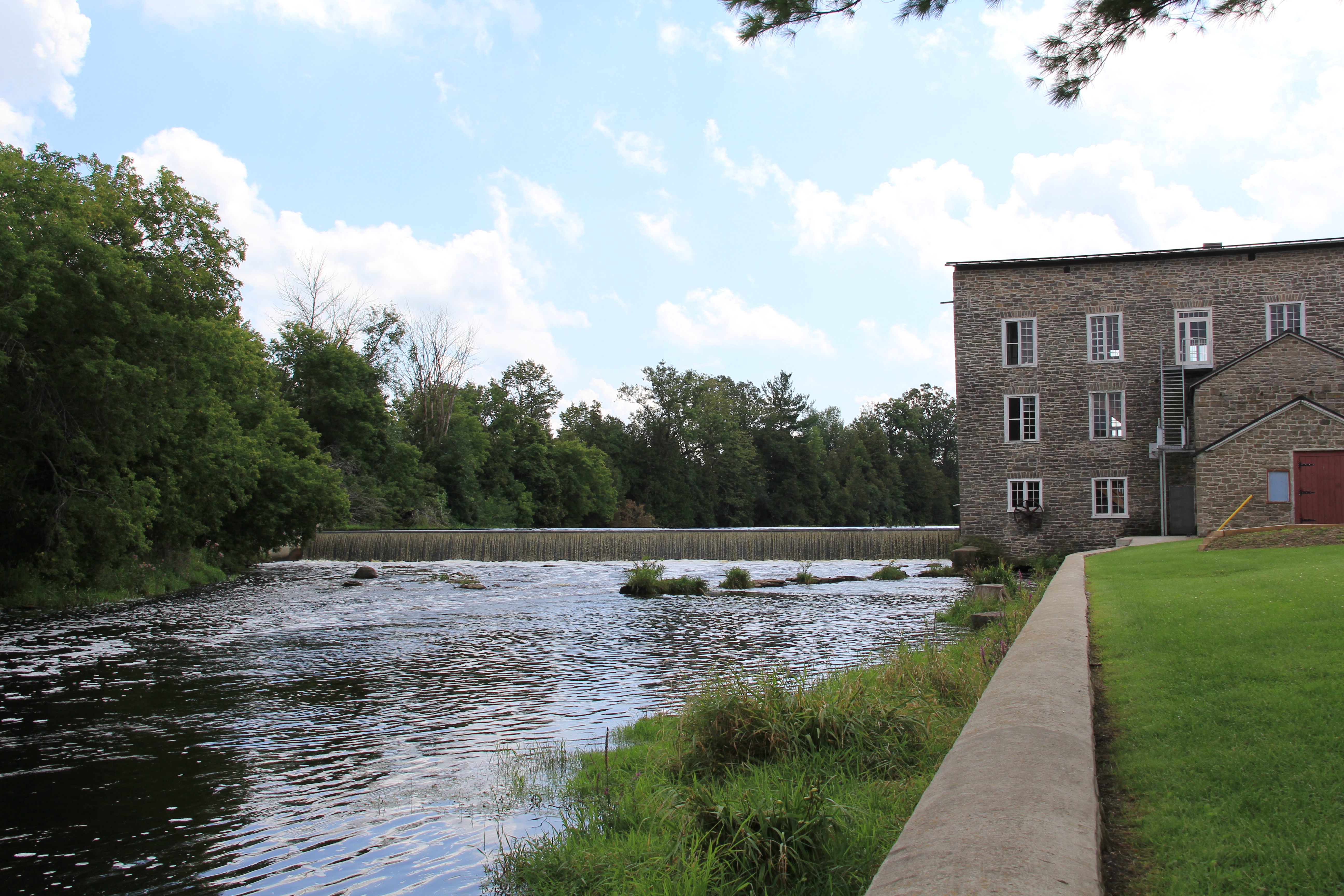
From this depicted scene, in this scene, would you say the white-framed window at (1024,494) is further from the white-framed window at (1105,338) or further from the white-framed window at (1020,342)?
the white-framed window at (1105,338)

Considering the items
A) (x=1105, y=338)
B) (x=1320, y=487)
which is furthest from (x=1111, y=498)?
(x=1320, y=487)

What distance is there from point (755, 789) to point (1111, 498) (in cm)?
2975

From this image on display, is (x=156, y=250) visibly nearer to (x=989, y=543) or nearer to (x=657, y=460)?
(x=989, y=543)

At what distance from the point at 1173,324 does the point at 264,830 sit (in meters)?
32.8

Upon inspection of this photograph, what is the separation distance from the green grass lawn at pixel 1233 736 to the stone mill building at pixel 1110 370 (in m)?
23.1

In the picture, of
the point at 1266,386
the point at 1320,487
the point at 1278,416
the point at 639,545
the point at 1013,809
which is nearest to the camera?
the point at 1013,809

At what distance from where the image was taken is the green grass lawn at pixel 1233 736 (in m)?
3.00

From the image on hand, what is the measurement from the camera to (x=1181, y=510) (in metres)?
30.1

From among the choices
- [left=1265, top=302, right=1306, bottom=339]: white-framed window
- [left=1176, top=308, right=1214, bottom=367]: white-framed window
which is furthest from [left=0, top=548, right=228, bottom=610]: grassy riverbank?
[left=1265, top=302, right=1306, bottom=339]: white-framed window

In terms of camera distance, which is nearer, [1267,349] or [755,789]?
[755,789]

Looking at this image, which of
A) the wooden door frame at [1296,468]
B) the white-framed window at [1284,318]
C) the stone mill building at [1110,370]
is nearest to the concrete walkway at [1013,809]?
the wooden door frame at [1296,468]

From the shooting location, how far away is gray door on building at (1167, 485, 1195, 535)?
98.0ft

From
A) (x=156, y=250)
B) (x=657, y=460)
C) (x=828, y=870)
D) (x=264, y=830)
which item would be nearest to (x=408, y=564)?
(x=156, y=250)

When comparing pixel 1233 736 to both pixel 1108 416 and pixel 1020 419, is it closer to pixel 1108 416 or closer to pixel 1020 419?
pixel 1020 419
